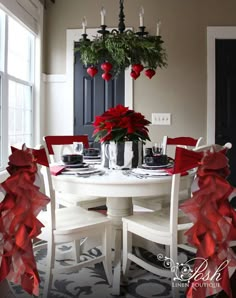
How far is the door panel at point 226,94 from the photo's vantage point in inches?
153

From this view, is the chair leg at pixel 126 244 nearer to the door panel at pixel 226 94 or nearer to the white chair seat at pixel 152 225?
the white chair seat at pixel 152 225

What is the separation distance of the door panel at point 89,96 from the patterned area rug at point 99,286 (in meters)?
Answer: 2.08

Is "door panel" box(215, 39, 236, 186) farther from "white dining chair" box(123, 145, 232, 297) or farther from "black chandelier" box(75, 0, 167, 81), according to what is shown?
"white dining chair" box(123, 145, 232, 297)

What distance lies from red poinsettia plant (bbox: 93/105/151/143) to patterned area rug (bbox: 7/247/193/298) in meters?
0.96

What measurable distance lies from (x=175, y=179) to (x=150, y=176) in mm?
220

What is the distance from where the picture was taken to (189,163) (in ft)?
4.71

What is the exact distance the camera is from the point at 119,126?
2137 millimetres

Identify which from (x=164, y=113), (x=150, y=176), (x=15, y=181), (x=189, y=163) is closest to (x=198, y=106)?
(x=164, y=113)

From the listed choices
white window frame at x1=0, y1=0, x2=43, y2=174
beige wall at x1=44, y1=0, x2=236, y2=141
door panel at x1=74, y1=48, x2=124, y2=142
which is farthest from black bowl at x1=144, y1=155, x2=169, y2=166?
door panel at x1=74, y1=48, x2=124, y2=142

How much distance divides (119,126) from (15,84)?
1.79 meters

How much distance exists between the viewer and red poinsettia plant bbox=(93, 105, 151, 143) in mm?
2137

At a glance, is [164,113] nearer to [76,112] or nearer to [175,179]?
[76,112]

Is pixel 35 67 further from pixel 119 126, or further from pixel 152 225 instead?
pixel 152 225

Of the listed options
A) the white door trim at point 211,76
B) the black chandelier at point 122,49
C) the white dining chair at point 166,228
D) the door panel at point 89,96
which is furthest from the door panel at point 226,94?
the white dining chair at point 166,228
